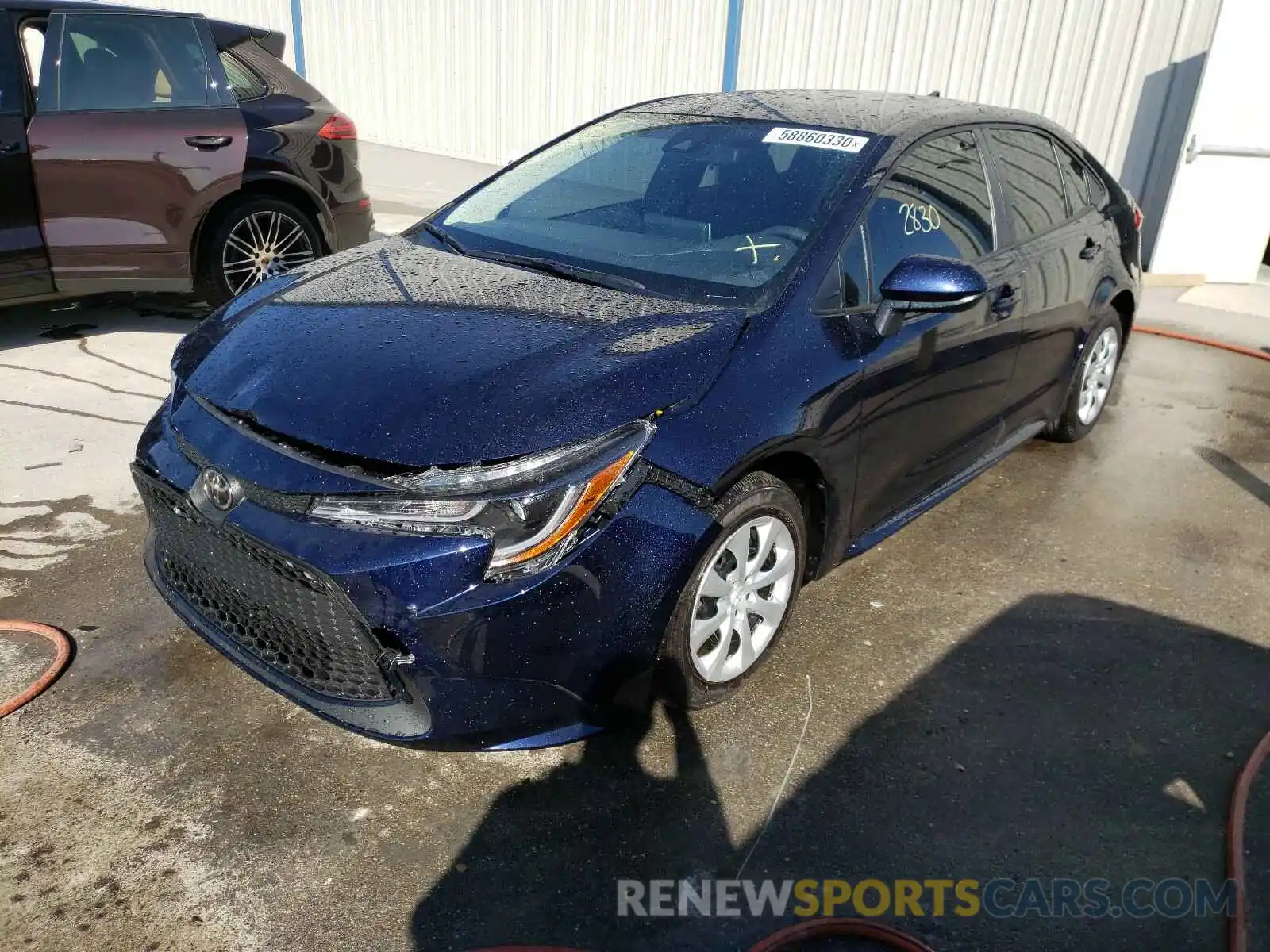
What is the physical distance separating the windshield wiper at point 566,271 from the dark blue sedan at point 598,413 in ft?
0.04

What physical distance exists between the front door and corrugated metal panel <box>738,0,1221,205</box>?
5.36m

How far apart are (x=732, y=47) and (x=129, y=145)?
6.01 meters

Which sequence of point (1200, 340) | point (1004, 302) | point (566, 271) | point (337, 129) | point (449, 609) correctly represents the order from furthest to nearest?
point (1200, 340) → point (337, 129) → point (1004, 302) → point (566, 271) → point (449, 609)

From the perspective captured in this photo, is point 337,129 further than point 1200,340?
No

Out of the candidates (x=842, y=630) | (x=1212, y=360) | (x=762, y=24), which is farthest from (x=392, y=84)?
(x=842, y=630)

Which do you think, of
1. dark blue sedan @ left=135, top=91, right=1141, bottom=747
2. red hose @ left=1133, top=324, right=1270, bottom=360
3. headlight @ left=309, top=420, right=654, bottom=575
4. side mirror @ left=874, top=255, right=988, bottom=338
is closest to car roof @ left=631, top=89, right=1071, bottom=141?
dark blue sedan @ left=135, top=91, right=1141, bottom=747

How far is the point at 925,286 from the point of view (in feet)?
9.98

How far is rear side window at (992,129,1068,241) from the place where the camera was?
13.2 feet

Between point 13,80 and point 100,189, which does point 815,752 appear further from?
point 13,80

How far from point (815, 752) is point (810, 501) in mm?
742

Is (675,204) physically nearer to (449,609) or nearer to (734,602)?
(734,602)

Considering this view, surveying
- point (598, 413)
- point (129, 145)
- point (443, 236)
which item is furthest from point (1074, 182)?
point (129, 145)

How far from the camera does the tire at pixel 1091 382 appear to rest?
4785 mm

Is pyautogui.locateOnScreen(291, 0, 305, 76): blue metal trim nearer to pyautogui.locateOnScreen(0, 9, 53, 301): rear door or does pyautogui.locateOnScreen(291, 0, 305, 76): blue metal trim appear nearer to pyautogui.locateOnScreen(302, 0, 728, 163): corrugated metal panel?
pyautogui.locateOnScreen(302, 0, 728, 163): corrugated metal panel
